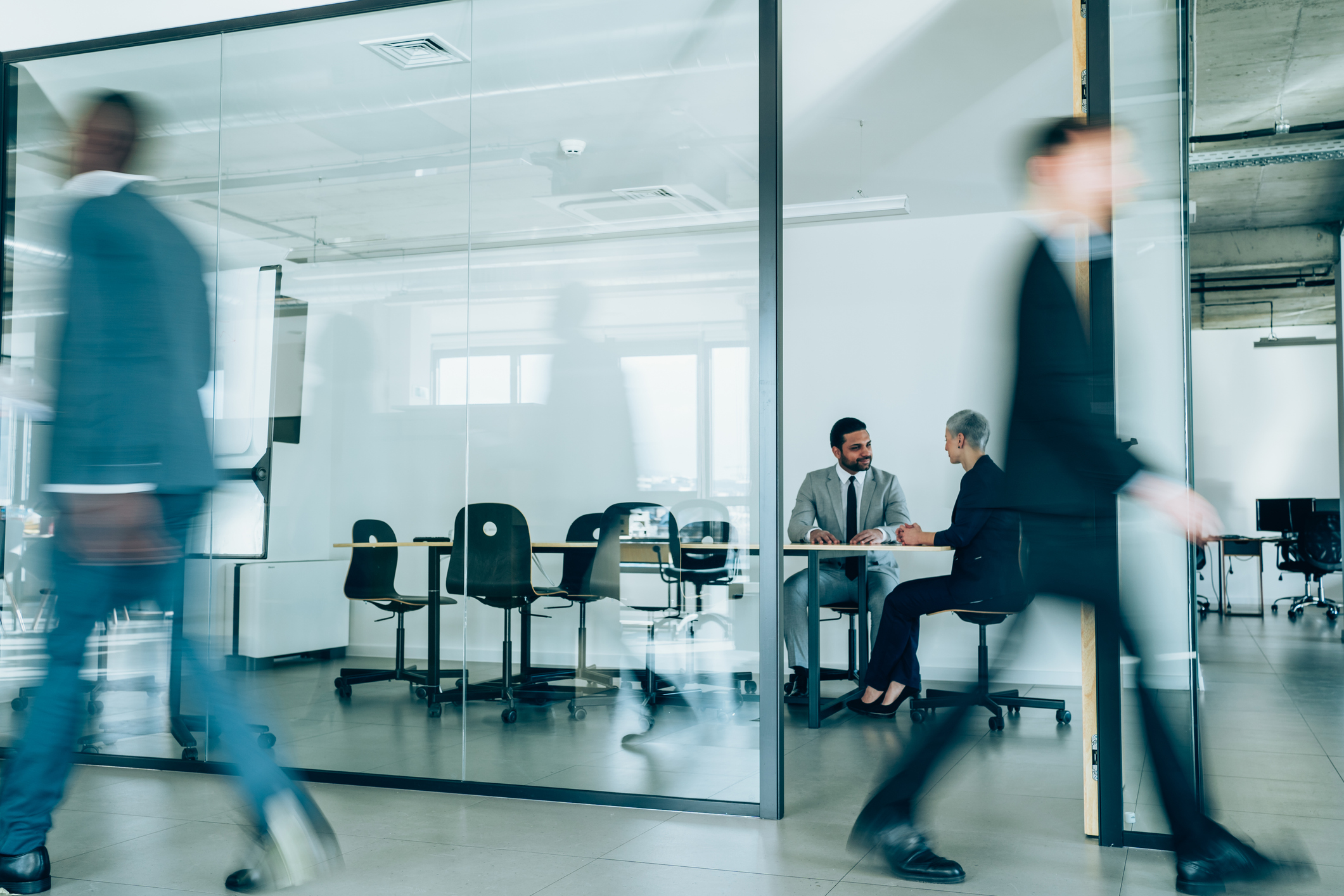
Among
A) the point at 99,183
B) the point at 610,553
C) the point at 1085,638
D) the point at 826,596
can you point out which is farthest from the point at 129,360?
the point at 826,596

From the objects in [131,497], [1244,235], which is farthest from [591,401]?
[1244,235]

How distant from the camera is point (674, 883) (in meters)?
2.66

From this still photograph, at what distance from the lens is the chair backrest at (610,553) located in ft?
12.0

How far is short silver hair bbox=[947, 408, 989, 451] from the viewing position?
15.0 ft

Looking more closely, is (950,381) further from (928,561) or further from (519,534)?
(519,534)

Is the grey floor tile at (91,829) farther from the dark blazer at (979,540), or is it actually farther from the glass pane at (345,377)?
the dark blazer at (979,540)

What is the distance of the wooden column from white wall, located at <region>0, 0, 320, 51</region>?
2.74 m

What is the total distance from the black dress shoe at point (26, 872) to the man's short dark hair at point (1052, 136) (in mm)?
2840

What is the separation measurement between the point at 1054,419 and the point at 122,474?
206cm

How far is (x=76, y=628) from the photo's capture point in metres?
2.42

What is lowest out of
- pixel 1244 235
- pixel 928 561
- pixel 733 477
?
pixel 928 561

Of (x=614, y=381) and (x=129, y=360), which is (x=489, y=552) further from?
(x=129, y=360)

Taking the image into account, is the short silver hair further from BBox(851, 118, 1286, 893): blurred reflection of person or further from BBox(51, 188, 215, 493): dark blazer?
BBox(51, 188, 215, 493): dark blazer

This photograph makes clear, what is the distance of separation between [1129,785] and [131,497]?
2665 millimetres
